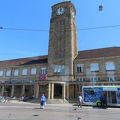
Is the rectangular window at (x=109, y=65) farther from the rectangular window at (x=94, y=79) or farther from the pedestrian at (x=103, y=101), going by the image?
the pedestrian at (x=103, y=101)

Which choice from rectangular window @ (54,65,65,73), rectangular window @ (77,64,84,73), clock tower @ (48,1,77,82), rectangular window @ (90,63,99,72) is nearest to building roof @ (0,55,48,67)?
clock tower @ (48,1,77,82)

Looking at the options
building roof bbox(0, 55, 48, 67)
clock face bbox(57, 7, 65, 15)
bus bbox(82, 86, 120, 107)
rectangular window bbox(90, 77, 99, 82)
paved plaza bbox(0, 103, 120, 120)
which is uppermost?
clock face bbox(57, 7, 65, 15)

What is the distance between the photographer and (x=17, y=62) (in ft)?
167

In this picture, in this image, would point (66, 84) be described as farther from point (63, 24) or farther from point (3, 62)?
point (3, 62)

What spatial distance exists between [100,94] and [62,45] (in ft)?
64.6

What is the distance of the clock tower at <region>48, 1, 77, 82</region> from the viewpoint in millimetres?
38906

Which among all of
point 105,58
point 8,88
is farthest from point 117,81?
point 8,88

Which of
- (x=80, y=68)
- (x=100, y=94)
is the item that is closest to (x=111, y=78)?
Answer: (x=80, y=68)

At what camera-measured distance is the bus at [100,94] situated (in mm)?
23341

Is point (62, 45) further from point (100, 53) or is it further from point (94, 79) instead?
point (94, 79)

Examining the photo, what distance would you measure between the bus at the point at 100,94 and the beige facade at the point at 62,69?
9.63 meters

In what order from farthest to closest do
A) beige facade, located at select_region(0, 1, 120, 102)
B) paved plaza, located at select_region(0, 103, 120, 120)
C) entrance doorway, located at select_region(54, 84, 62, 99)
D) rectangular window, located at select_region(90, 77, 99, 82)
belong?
entrance doorway, located at select_region(54, 84, 62, 99) → rectangular window, located at select_region(90, 77, 99, 82) → beige facade, located at select_region(0, 1, 120, 102) → paved plaza, located at select_region(0, 103, 120, 120)

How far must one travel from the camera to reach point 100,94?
949 inches

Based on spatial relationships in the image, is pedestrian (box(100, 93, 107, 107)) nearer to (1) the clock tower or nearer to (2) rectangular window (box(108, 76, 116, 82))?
(2) rectangular window (box(108, 76, 116, 82))
